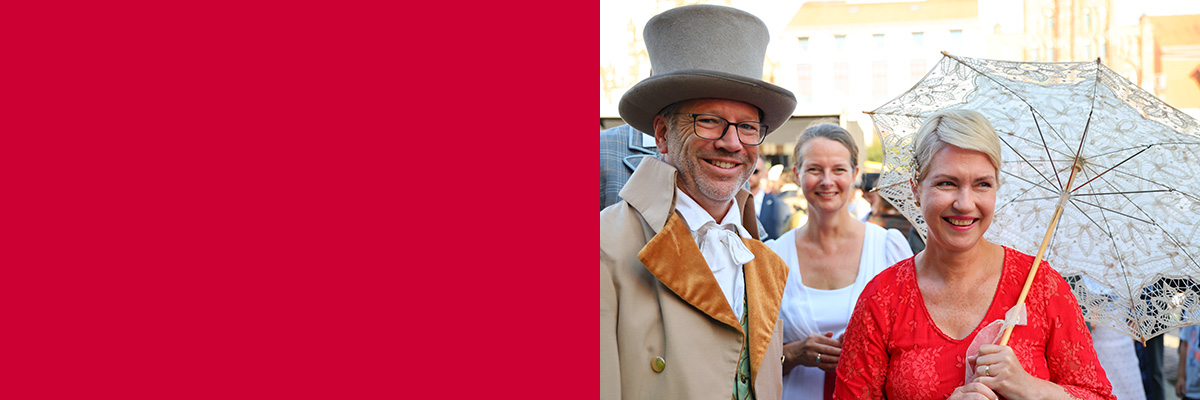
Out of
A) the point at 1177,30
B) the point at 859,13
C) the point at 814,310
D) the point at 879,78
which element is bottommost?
the point at 814,310

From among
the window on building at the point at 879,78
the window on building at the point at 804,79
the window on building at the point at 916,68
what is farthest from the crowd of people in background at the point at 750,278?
the window on building at the point at 879,78

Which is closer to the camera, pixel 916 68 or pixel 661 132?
pixel 661 132

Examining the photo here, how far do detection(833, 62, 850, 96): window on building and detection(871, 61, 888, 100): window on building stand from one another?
121cm

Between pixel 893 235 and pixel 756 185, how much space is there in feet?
11.8

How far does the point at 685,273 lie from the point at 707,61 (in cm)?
60

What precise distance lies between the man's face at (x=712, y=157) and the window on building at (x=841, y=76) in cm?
3920

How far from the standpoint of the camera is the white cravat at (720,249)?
218 centimetres


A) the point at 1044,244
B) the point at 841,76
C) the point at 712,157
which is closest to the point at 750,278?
the point at 712,157

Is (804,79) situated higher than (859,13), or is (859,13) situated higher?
(859,13)

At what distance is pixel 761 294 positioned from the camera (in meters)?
2.24

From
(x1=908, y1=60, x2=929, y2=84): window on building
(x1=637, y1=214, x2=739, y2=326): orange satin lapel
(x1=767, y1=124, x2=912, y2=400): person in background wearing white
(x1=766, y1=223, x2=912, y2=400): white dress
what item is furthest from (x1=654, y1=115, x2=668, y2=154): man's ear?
(x1=908, y1=60, x2=929, y2=84): window on building

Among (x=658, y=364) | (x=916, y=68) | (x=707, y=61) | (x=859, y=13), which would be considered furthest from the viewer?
(x=859, y=13)

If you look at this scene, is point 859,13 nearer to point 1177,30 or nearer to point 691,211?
point 1177,30

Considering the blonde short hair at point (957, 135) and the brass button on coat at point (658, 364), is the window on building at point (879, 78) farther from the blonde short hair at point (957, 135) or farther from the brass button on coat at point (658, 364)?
the brass button on coat at point (658, 364)
